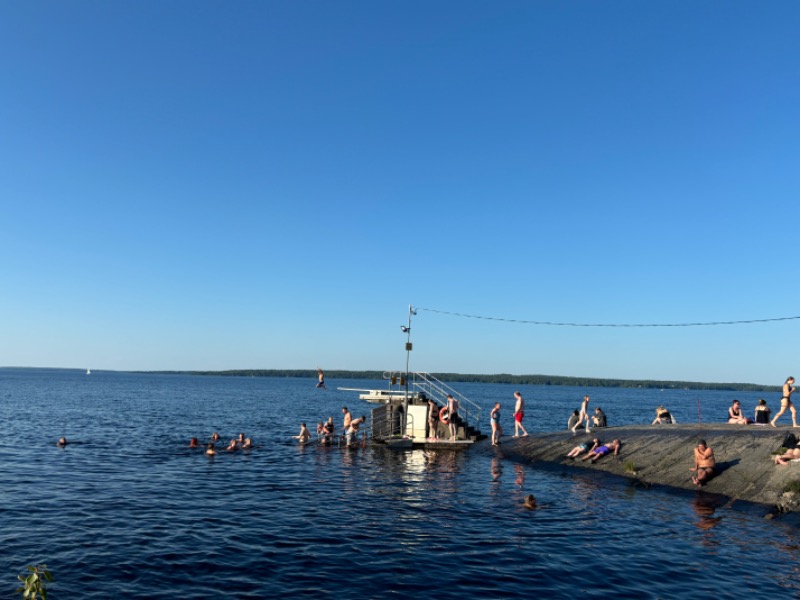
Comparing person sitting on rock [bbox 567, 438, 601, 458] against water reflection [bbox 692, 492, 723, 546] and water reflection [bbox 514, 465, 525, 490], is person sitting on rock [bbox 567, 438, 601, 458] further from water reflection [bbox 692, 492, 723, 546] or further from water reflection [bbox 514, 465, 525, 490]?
water reflection [bbox 692, 492, 723, 546]

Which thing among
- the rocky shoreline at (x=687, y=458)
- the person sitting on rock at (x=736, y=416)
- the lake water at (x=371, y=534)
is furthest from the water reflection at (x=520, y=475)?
the person sitting on rock at (x=736, y=416)

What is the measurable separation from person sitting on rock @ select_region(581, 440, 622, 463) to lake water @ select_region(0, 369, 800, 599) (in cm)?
163

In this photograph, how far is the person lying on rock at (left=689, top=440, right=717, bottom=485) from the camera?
73.2ft

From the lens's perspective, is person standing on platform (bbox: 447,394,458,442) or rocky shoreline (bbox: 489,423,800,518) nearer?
rocky shoreline (bbox: 489,423,800,518)

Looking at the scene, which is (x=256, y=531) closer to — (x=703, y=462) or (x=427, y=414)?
(x=703, y=462)

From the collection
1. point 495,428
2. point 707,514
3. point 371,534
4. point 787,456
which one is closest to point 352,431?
point 495,428

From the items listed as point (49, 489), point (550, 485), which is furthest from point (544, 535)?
point (49, 489)

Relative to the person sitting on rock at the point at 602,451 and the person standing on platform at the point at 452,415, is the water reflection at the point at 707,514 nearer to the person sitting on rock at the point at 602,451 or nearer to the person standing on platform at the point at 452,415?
the person sitting on rock at the point at 602,451

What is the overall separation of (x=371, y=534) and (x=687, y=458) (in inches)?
620

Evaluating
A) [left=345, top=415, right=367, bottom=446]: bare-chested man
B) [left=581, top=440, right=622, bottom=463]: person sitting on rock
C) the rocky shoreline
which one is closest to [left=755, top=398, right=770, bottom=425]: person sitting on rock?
the rocky shoreline

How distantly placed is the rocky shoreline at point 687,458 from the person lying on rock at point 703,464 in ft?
0.83

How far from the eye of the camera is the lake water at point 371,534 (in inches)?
517

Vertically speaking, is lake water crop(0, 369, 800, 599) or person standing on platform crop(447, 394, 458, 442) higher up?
person standing on platform crop(447, 394, 458, 442)

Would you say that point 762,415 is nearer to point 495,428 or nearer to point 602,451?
point 602,451
